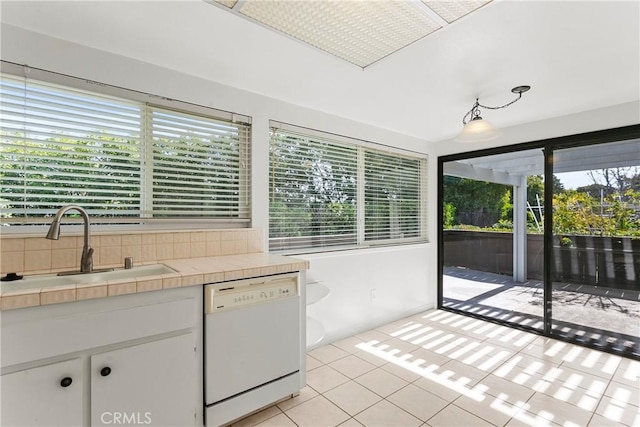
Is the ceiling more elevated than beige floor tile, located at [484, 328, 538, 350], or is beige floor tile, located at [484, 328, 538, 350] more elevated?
the ceiling

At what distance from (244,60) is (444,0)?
1252mm

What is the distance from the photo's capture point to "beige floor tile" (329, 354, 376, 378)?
8.21ft

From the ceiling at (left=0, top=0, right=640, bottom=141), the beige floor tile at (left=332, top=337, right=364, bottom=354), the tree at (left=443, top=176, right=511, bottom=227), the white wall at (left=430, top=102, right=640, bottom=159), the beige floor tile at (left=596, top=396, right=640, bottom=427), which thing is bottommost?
the beige floor tile at (left=596, top=396, right=640, bottom=427)

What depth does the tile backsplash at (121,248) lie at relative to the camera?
1673mm

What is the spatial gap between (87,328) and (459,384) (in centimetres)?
243

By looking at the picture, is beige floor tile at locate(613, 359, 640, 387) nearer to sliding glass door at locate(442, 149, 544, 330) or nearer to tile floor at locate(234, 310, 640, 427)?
tile floor at locate(234, 310, 640, 427)

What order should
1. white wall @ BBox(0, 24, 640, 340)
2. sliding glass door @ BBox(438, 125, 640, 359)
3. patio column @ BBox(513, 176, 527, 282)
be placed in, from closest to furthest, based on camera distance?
1. white wall @ BBox(0, 24, 640, 340)
2. sliding glass door @ BBox(438, 125, 640, 359)
3. patio column @ BBox(513, 176, 527, 282)

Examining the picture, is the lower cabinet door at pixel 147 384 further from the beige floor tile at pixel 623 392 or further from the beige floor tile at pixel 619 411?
the beige floor tile at pixel 623 392

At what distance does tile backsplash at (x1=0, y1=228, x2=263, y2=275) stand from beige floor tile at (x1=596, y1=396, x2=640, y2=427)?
2.62m

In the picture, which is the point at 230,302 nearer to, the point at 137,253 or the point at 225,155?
the point at 137,253

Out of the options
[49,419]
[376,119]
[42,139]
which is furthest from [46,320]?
[376,119]

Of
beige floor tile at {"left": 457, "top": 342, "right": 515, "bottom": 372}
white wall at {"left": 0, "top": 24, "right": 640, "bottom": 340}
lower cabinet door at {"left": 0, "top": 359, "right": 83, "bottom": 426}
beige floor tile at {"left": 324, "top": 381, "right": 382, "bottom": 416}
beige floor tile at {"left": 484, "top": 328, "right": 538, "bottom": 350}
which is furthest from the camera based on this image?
beige floor tile at {"left": 484, "top": 328, "right": 538, "bottom": 350}

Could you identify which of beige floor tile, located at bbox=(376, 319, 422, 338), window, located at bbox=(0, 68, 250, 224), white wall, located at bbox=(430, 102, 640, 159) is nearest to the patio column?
white wall, located at bbox=(430, 102, 640, 159)

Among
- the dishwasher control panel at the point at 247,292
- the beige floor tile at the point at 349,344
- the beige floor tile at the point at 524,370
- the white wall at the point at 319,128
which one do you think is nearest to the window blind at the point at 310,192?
the white wall at the point at 319,128
